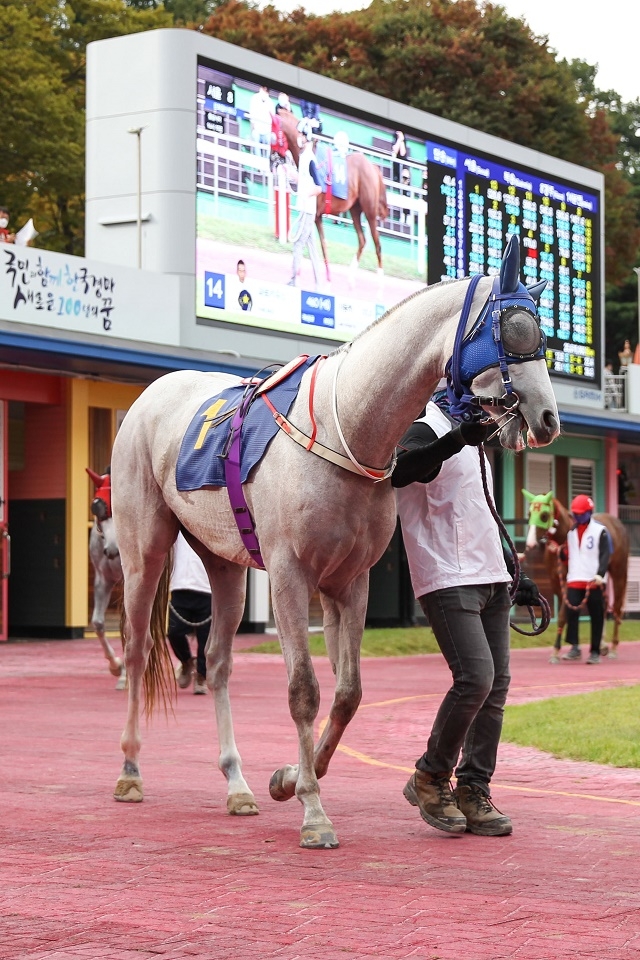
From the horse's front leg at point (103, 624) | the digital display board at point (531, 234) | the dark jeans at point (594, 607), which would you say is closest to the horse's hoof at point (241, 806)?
the horse's front leg at point (103, 624)

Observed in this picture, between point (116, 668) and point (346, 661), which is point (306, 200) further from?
point (346, 661)

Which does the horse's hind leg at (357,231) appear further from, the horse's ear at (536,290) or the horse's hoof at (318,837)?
the horse's hoof at (318,837)

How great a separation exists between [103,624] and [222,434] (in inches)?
331

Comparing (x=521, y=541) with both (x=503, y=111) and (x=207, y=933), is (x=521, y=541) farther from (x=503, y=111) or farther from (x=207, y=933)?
(x=207, y=933)

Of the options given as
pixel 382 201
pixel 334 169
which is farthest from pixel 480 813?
pixel 382 201

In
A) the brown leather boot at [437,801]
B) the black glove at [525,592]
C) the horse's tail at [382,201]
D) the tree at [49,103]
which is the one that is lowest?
the brown leather boot at [437,801]

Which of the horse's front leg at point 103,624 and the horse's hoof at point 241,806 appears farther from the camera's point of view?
the horse's front leg at point 103,624

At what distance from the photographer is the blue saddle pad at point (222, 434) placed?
6836 millimetres

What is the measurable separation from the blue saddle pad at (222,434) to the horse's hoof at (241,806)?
148cm

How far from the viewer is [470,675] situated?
655 cm

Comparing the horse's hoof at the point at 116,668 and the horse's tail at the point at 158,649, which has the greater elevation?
the horse's tail at the point at 158,649

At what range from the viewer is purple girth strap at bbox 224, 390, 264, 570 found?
690cm

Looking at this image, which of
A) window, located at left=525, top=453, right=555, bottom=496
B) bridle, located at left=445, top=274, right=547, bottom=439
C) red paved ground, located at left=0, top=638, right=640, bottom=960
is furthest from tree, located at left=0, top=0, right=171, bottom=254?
bridle, located at left=445, top=274, right=547, bottom=439

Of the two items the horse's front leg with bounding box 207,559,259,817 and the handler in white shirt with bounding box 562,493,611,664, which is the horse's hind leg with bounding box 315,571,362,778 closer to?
the horse's front leg with bounding box 207,559,259,817
